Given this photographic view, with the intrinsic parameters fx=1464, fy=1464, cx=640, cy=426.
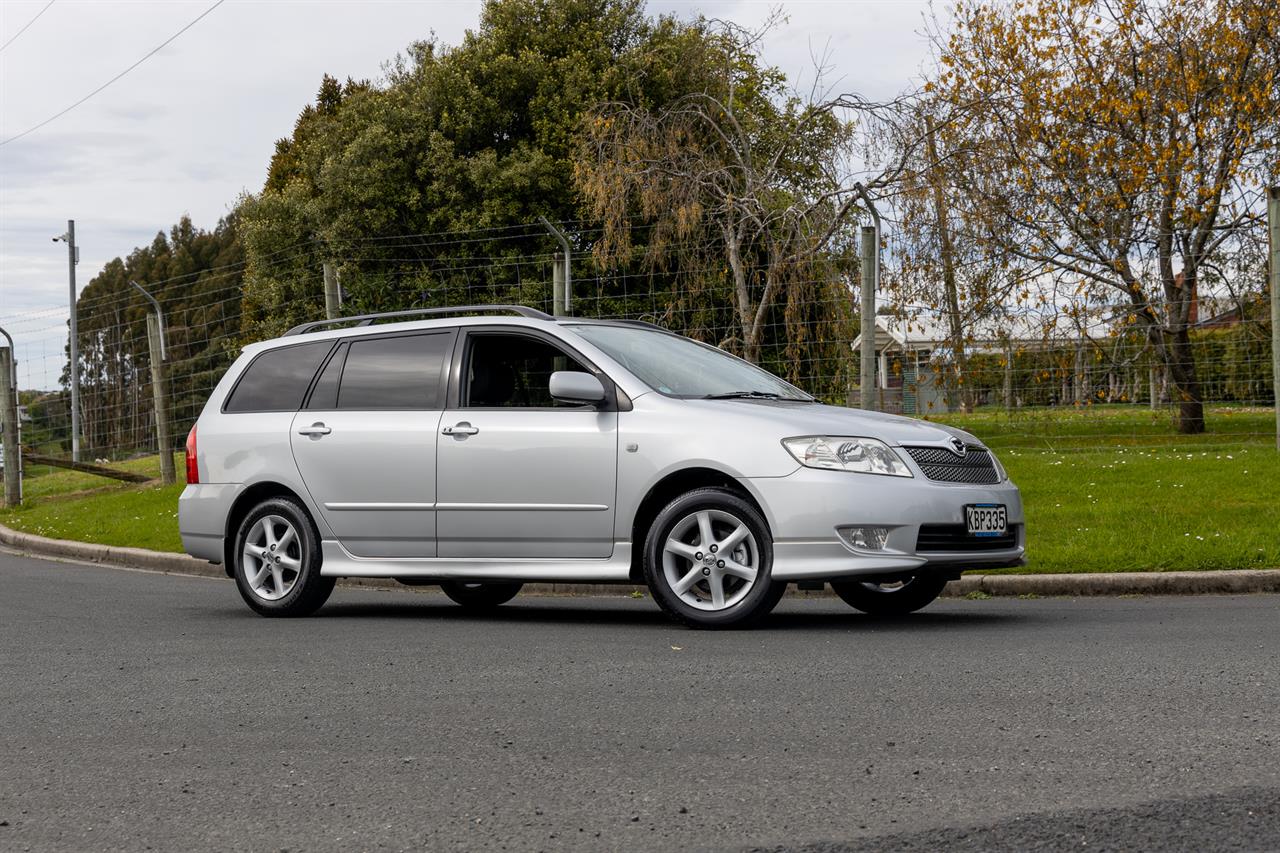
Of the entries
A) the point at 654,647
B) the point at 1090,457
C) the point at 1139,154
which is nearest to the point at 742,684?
the point at 654,647

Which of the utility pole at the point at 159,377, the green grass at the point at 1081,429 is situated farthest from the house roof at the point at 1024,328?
the utility pole at the point at 159,377

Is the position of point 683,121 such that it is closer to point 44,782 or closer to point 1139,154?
point 1139,154

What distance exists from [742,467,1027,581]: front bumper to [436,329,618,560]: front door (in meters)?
1.02

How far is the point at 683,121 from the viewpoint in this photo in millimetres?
22438

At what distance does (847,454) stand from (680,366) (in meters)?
1.49

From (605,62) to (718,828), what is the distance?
33093 millimetres

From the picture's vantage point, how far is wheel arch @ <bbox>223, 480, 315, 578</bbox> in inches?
367

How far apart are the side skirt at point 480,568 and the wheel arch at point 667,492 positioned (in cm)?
7

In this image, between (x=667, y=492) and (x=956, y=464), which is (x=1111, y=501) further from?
(x=667, y=492)

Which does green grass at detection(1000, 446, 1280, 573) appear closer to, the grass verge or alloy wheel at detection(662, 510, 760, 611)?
alloy wheel at detection(662, 510, 760, 611)

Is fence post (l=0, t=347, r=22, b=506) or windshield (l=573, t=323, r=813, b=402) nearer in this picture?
windshield (l=573, t=323, r=813, b=402)

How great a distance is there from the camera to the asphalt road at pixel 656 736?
12.4 ft

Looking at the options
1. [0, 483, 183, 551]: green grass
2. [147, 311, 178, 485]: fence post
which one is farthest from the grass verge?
[147, 311, 178, 485]: fence post

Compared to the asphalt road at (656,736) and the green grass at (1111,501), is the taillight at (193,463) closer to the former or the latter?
the asphalt road at (656,736)
